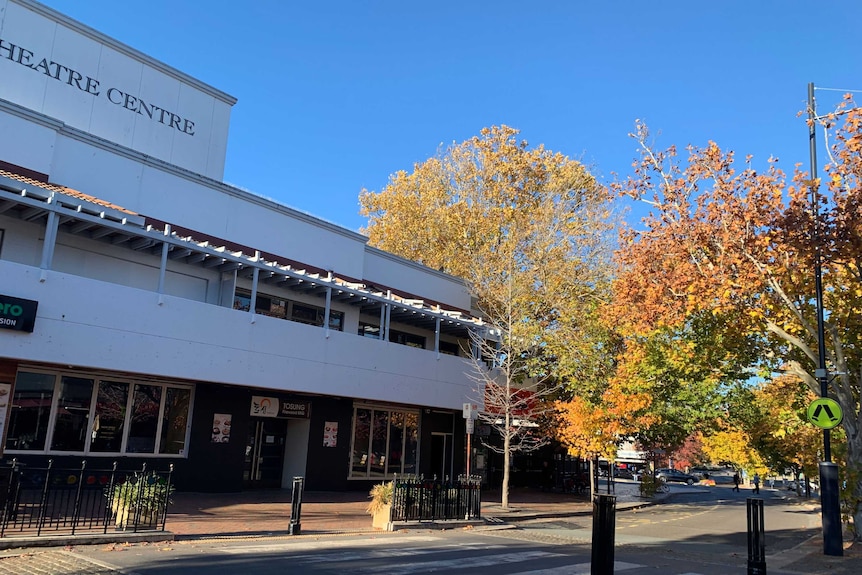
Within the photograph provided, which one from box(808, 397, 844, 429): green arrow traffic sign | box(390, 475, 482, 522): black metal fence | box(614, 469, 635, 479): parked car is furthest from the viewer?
box(614, 469, 635, 479): parked car

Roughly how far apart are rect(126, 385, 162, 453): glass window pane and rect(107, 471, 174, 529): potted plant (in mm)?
7010

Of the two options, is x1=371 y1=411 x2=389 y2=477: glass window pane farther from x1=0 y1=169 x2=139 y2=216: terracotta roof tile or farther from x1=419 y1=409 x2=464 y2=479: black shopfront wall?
x1=0 y1=169 x2=139 y2=216: terracotta roof tile

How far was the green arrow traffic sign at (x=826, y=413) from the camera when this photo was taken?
13.3m

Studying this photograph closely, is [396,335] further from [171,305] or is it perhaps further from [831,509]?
[831,509]

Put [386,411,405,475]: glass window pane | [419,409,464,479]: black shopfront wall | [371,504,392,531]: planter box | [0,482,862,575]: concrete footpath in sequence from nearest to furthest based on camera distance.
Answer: [0,482,862,575]: concrete footpath → [371,504,392,531]: planter box → [386,411,405,475]: glass window pane → [419,409,464,479]: black shopfront wall

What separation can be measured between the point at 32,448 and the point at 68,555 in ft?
27.5

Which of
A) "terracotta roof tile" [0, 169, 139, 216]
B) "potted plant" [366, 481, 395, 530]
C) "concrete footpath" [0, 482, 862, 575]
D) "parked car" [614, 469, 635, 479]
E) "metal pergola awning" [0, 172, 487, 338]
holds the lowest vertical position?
"parked car" [614, 469, 635, 479]

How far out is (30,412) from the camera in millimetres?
16922

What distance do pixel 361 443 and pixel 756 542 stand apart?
16.6 metres

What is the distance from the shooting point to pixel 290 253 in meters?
23.2

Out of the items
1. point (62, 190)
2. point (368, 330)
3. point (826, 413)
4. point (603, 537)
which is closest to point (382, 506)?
point (603, 537)

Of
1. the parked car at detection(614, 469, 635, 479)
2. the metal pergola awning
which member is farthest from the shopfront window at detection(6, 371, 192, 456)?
the parked car at detection(614, 469, 635, 479)

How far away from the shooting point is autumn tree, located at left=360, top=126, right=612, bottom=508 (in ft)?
87.8

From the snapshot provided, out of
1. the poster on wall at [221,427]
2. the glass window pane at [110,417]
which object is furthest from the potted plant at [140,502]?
the poster on wall at [221,427]
